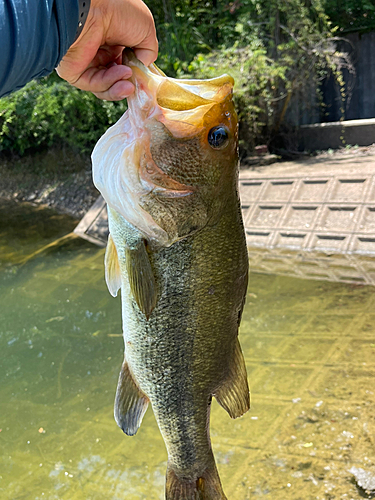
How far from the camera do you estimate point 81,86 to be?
5.86 feet

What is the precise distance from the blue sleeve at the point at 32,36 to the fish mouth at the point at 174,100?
0.89 feet

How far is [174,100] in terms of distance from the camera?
5.22ft

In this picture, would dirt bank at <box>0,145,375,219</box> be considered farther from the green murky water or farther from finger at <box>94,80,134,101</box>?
finger at <box>94,80,134,101</box>

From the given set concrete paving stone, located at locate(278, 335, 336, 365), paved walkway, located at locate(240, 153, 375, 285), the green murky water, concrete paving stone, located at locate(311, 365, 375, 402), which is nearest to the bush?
paved walkway, located at locate(240, 153, 375, 285)

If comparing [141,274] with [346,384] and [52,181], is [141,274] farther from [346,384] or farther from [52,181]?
[52,181]

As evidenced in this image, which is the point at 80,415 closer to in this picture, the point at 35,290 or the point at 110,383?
the point at 110,383

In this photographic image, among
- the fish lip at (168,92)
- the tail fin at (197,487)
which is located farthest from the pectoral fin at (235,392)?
the fish lip at (168,92)

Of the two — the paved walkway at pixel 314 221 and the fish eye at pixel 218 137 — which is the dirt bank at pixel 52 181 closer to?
the paved walkway at pixel 314 221

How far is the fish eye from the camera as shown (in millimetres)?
1597

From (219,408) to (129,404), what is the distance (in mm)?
2310

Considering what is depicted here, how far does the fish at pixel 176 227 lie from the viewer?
160 cm

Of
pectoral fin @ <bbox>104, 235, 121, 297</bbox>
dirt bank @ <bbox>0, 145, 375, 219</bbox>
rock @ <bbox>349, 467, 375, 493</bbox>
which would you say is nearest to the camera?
pectoral fin @ <bbox>104, 235, 121, 297</bbox>

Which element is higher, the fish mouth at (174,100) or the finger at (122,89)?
the finger at (122,89)

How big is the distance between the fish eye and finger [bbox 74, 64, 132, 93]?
316mm
